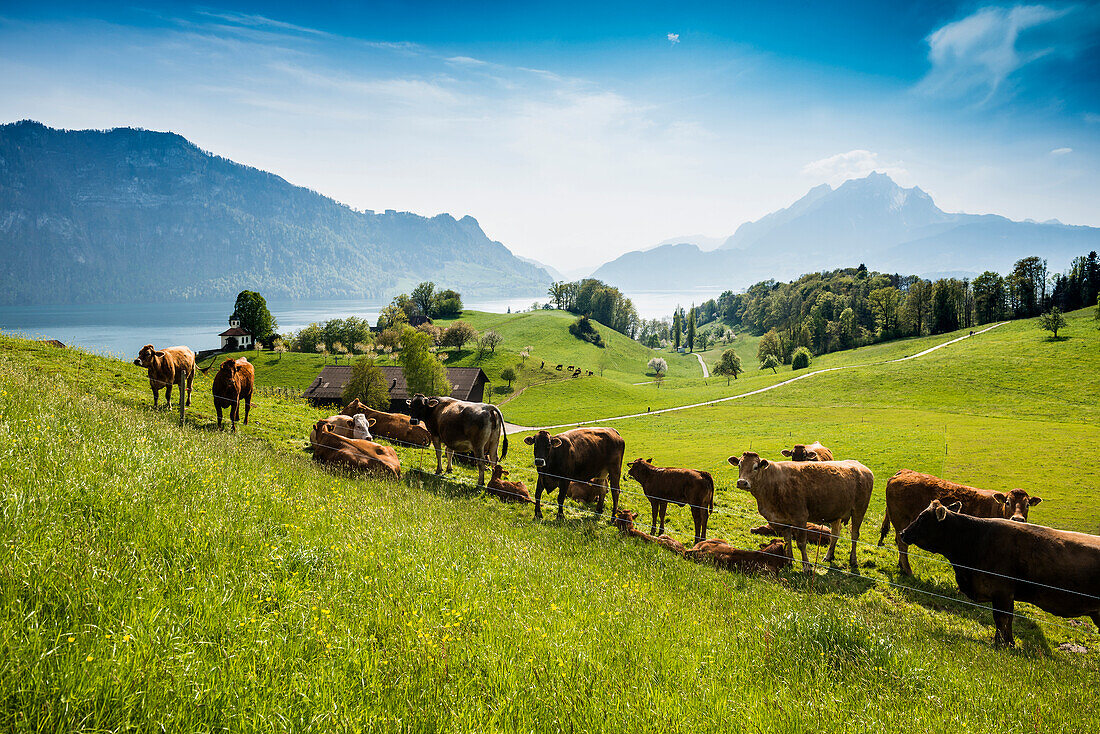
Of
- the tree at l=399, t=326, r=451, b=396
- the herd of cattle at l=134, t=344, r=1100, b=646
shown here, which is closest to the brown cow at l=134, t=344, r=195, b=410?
the herd of cattle at l=134, t=344, r=1100, b=646

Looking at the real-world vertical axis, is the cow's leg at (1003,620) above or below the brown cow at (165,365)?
below

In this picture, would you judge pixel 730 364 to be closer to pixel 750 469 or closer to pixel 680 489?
pixel 680 489

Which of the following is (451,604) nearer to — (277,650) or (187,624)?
(277,650)

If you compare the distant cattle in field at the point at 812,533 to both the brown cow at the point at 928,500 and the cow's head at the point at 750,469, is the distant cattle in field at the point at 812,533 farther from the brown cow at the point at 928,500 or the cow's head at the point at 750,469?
the cow's head at the point at 750,469

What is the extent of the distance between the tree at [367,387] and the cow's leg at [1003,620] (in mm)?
49627

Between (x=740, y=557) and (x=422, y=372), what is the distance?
55.6 meters

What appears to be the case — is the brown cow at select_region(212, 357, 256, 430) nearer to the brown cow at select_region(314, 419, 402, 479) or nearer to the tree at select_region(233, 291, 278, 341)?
the brown cow at select_region(314, 419, 402, 479)

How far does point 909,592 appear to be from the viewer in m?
10.6

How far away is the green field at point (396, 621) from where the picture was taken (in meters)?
3.01

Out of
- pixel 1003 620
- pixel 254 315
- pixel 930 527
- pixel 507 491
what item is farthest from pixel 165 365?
pixel 254 315

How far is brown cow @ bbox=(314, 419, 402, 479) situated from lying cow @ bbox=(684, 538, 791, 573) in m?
7.93

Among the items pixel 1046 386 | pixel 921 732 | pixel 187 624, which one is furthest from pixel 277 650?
pixel 1046 386

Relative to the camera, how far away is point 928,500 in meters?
12.2

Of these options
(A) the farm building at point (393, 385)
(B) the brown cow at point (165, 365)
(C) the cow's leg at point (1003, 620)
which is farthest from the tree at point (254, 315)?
(C) the cow's leg at point (1003, 620)
